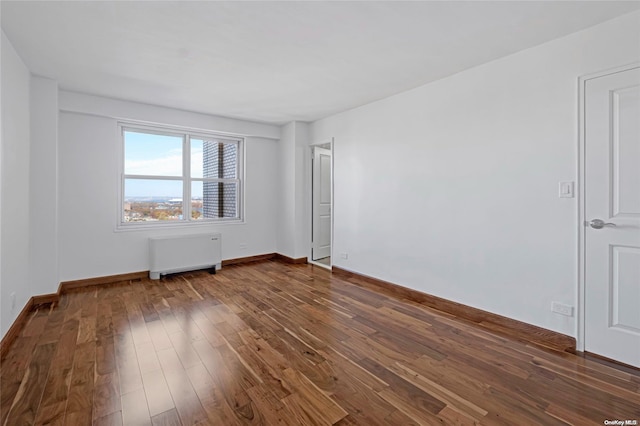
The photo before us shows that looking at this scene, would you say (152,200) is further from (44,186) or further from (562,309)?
(562,309)

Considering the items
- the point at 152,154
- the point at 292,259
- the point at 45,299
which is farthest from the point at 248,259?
the point at 45,299

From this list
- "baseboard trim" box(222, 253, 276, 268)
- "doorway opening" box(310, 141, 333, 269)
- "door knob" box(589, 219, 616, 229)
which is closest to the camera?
"door knob" box(589, 219, 616, 229)

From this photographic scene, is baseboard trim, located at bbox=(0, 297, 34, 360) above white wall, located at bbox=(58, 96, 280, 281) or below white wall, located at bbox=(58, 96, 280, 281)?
below

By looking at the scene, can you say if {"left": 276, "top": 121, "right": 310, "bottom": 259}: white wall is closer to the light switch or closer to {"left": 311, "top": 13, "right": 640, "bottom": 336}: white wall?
{"left": 311, "top": 13, "right": 640, "bottom": 336}: white wall

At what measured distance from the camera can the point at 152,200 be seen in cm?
460

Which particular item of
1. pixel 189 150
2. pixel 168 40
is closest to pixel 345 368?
pixel 168 40

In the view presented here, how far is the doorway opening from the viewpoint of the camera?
5.46m

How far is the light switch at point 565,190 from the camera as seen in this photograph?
7.80 ft

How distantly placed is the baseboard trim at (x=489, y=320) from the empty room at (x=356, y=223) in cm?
2

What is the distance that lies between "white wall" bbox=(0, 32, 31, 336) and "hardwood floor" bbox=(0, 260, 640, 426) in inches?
16.6

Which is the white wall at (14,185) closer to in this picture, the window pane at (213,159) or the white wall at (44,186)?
the white wall at (44,186)

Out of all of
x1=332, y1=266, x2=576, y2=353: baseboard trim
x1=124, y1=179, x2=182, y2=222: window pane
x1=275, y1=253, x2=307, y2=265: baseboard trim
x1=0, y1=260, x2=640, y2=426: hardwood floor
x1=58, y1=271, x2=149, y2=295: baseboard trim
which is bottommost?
x1=0, y1=260, x2=640, y2=426: hardwood floor

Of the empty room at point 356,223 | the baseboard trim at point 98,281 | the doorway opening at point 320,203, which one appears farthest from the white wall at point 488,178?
the baseboard trim at point 98,281

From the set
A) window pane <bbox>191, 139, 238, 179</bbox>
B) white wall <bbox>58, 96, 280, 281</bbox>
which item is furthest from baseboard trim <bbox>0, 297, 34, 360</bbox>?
window pane <bbox>191, 139, 238, 179</bbox>
